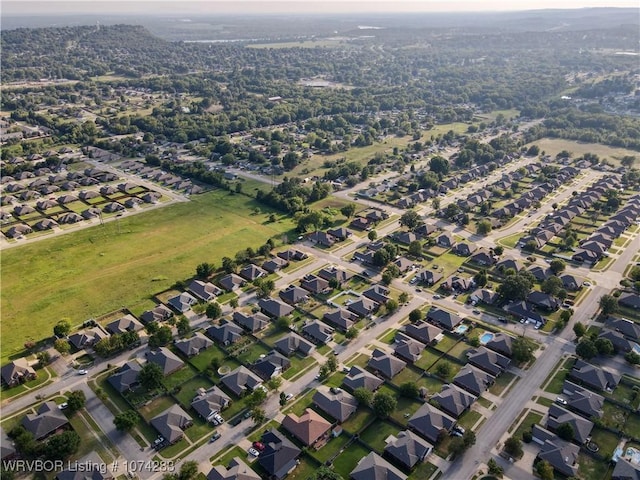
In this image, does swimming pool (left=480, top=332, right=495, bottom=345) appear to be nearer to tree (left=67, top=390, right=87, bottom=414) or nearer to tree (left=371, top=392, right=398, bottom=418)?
tree (left=371, top=392, right=398, bottom=418)

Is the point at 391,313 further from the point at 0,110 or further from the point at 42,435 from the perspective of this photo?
the point at 0,110

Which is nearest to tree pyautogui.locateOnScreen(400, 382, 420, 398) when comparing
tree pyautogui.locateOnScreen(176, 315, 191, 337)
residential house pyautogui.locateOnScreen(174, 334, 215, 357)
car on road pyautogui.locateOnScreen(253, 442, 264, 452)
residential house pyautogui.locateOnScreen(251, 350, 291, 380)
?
residential house pyautogui.locateOnScreen(251, 350, 291, 380)

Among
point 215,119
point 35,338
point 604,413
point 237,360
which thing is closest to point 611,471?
point 604,413

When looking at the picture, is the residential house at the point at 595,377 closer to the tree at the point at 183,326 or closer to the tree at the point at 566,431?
the tree at the point at 566,431

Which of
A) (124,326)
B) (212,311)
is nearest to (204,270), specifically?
(212,311)

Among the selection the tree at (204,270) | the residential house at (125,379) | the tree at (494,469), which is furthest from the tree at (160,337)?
the tree at (494,469)

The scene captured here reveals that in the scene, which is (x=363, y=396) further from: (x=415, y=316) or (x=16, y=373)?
(x=16, y=373)
